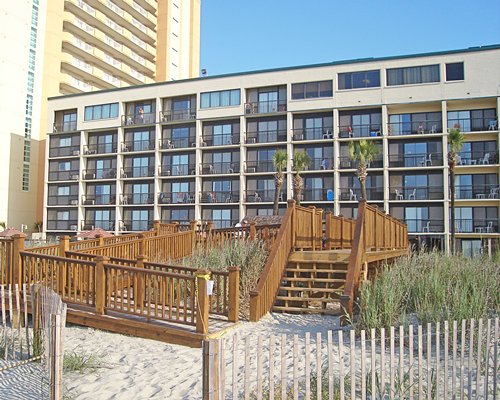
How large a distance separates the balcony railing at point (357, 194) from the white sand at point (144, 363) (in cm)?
3414

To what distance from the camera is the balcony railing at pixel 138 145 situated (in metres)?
52.3

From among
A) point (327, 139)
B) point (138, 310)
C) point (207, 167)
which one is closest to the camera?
point (138, 310)

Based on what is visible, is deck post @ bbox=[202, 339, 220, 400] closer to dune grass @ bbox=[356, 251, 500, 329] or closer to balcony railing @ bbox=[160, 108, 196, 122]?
dune grass @ bbox=[356, 251, 500, 329]

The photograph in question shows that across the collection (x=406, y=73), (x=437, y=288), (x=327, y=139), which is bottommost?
(x=437, y=288)

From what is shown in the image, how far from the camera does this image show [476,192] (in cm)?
4191

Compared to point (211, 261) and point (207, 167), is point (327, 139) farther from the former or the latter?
point (211, 261)

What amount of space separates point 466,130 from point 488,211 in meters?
6.80

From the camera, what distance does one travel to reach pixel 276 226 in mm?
17531

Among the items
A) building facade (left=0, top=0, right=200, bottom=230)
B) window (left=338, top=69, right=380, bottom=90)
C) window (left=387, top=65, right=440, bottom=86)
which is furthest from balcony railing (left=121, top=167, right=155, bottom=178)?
Result: window (left=387, top=65, right=440, bottom=86)

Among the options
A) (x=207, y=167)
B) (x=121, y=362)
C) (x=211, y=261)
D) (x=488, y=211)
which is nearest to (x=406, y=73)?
(x=488, y=211)

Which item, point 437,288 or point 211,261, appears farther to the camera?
point 211,261

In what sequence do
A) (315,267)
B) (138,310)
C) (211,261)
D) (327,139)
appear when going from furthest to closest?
1. (327,139)
2. (211,261)
3. (315,267)
4. (138,310)

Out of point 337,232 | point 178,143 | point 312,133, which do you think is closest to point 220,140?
point 178,143

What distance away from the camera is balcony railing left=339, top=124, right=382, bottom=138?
44156 millimetres
